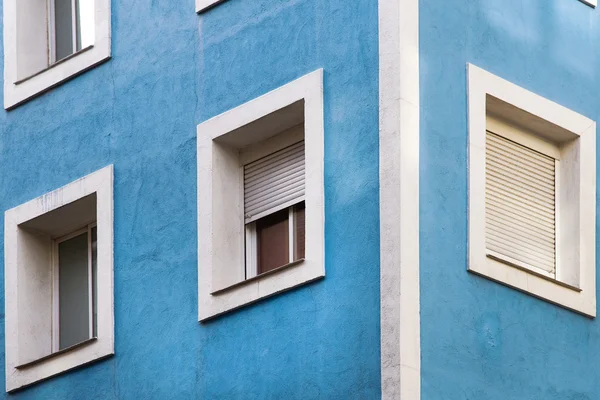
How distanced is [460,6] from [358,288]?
9.99 ft

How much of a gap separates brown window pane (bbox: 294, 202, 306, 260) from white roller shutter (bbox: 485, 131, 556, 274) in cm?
177

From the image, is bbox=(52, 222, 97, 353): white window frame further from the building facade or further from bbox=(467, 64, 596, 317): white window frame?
bbox=(467, 64, 596, 317): white window frame

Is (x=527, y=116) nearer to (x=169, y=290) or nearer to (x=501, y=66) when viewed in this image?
(x=501, y=66)

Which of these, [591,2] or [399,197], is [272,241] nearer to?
[399,197]

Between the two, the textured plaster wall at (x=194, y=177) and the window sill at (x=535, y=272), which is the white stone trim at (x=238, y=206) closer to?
the textured plaster wall at (x=194, y=177)

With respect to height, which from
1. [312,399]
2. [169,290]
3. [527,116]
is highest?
[527,116]

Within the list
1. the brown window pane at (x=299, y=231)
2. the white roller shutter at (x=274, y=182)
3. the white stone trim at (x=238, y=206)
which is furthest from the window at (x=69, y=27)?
the brown window pane at (x=299, y=231)

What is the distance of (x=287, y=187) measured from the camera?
23.1 metres

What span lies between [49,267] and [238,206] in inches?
133

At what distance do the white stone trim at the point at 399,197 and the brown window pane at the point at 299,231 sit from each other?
1503 mm

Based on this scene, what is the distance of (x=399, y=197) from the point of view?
21.3 m

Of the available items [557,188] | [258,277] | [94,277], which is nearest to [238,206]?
[258,277]

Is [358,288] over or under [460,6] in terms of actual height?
under

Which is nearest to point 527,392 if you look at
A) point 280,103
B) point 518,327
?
point 518,327
